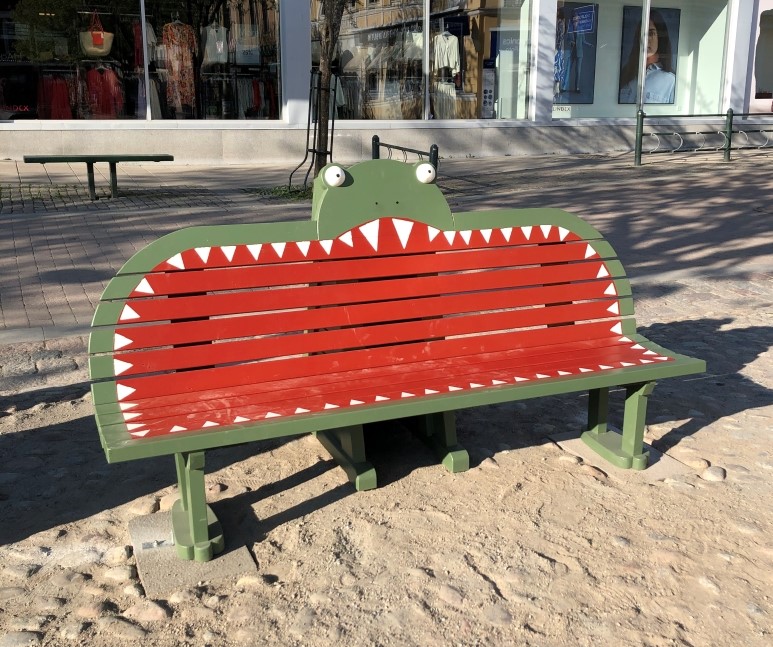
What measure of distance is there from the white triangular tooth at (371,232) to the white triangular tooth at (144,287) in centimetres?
95

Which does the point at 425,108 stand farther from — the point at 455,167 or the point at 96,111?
the point at 96,111

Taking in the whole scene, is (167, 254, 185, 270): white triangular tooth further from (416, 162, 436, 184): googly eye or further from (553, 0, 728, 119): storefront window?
(553, 0, 728, 119): storefront window

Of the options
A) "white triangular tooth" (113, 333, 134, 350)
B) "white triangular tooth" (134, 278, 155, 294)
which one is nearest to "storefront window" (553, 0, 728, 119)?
"white triangular tooth" (134, 278, 155, 294)

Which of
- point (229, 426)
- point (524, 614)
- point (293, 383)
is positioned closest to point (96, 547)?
point (229, 426)

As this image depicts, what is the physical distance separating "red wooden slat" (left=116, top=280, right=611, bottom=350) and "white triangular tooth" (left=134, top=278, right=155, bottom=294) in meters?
0.13

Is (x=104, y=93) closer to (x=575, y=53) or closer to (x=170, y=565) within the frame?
(x=575, y=53)

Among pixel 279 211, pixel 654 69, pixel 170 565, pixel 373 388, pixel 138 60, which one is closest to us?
pixel 170 565

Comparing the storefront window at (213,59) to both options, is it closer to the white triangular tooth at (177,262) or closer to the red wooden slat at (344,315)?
the red wooden slat at (344,315)

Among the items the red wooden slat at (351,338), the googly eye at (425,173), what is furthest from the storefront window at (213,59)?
the red wooden slat at (351,338)

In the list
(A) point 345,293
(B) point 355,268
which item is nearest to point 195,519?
(A) point 345,293

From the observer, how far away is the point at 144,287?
10.9ft

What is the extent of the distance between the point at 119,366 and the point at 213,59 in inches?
592

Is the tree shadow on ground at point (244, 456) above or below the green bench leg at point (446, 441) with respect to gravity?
below

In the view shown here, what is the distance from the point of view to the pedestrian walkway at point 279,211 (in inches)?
289
